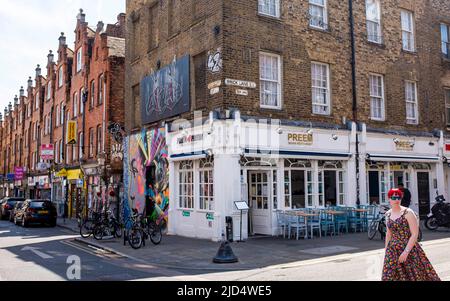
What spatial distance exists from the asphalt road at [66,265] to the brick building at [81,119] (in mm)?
7294

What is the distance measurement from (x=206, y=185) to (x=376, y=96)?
8.93 m

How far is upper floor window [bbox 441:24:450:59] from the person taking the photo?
2338 centimetres

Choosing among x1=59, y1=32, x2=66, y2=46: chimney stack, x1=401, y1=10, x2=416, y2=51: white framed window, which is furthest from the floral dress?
x1=59, y1=32, x2=66, y2=46: chimney stack

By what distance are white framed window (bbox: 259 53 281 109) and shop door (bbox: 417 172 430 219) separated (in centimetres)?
887

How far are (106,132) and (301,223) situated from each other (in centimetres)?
1499

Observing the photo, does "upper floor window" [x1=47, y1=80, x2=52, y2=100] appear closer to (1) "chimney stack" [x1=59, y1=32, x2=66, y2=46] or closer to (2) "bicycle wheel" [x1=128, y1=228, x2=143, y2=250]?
(1) "chimney stack" [x1=59, y1=32, x2=66, y2=46]

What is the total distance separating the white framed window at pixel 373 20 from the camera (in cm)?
2005

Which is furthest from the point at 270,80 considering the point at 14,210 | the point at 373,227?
the point at 14,210

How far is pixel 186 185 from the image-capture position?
17656mm

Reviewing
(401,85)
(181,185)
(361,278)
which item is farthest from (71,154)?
(361,278)

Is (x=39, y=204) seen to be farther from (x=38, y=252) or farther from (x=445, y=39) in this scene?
(x=445, y=39)

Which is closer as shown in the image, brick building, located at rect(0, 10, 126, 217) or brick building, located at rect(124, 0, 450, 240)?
brick building, located at rect(124, 0, 450, 240)

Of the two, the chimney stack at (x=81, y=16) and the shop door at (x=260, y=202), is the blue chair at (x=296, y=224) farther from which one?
the chimney stack at (x=81, y=16)
